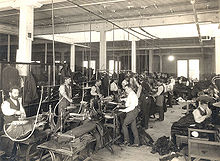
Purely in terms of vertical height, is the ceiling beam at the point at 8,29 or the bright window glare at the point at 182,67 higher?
the ceiling beam at the point at 8,29

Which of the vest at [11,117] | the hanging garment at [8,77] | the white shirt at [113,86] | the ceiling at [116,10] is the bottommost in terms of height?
the vest at [11,117]

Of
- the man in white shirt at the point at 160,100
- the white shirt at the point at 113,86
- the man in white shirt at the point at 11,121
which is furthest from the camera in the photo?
the white shirt at the point at 113,86

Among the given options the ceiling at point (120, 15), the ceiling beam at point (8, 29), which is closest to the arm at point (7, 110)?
the ceiling at point (120, 15)

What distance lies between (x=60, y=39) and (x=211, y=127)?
33.6 feet

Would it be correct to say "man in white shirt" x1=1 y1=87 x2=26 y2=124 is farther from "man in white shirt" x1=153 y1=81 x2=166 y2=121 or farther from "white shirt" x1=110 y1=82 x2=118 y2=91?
"white shirt" x1=110 y1=82 x2=118 y2=91

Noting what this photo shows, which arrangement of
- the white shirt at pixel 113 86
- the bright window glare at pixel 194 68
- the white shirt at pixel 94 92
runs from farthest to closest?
the bright window glare at pixel 194 68 < the white shirt at pixel 113 86 < the white shirt at pixel 94 92

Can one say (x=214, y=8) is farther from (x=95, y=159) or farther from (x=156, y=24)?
(x=95, y=159)

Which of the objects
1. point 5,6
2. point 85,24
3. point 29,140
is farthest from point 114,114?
point 85,24

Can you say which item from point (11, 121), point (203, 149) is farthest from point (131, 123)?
point (11, 121)

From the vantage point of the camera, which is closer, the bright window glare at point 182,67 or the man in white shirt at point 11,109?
the man in white shirt at point 11,109

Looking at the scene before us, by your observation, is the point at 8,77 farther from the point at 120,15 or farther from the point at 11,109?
the point at 120,15

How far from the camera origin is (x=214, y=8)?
766cm

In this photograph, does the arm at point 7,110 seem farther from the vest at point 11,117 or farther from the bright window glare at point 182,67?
the bright window glare at point 182,67

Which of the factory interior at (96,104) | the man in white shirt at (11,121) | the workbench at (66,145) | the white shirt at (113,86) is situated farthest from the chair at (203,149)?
the white shirt at (113,86)
